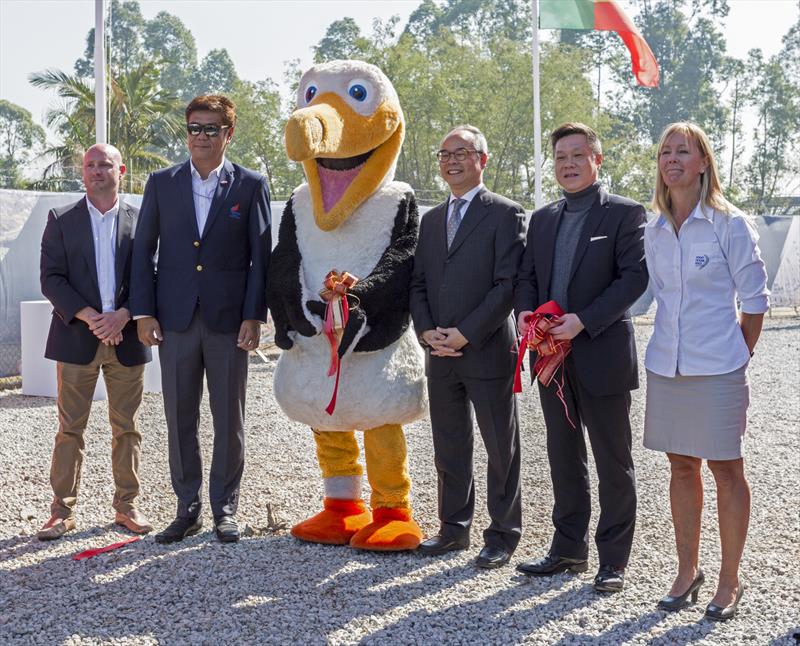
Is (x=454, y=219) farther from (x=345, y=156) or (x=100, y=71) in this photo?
(x=100, y=71)

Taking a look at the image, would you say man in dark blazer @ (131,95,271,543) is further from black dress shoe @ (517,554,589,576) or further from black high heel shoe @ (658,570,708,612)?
black high heel shoe @ (658,570,708,612)

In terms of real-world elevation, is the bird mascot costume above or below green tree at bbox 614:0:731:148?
below

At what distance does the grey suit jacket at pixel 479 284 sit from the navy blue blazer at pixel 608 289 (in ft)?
1.16

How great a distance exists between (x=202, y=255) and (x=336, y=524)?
1419 millimetres

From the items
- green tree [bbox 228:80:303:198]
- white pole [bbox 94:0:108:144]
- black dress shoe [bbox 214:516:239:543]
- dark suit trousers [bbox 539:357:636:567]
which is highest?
green tree [bbox 228:80:303:198]

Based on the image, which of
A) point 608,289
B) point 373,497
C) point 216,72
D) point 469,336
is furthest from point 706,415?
point 216,72

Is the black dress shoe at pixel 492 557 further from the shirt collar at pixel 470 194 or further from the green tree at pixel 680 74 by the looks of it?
the green tree at pixel 680 74

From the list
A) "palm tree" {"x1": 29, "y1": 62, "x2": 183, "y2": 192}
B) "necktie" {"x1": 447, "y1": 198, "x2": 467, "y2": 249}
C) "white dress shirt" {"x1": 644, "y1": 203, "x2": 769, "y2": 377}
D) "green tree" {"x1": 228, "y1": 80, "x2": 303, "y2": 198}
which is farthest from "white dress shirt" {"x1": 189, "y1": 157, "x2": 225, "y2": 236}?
"green tree" {"x1": 228, "y1": 80, "x2": 303, "y2": 198}

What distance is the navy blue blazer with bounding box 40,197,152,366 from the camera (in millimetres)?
4348

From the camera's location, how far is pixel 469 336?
379cm

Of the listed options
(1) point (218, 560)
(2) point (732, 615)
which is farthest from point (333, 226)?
(2) point (732, 615)

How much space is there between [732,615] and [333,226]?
7.50 ft

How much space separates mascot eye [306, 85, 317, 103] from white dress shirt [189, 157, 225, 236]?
547 mm

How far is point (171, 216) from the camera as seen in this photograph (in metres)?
4.29
